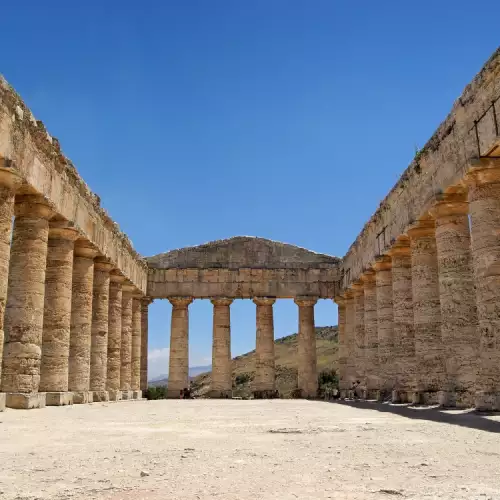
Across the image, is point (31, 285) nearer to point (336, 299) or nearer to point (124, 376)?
point (124, 376)

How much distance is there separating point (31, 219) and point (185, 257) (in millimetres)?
19158

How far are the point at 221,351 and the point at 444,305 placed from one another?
63.8ft

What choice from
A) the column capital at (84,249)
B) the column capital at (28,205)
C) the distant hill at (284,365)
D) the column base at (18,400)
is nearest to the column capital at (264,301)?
the column capital at (84,249)

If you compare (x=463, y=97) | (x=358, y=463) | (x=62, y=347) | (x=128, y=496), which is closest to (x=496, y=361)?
(x=463, y=97)

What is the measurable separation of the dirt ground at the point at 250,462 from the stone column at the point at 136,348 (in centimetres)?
2306

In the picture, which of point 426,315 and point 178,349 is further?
point 178,349

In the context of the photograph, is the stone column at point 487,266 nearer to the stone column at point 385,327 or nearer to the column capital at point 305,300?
the stone column at point 385,327

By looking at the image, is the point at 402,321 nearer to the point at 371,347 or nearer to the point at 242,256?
the point at 371,347

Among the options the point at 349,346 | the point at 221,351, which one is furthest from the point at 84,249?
the point at 349,346

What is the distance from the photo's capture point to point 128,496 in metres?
4.92

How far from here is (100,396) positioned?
25422 mm

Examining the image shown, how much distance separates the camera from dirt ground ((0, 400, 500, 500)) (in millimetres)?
5109

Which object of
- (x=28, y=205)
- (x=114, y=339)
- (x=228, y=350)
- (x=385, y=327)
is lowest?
(x=228, y=350)

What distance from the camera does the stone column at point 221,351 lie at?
35.5m
